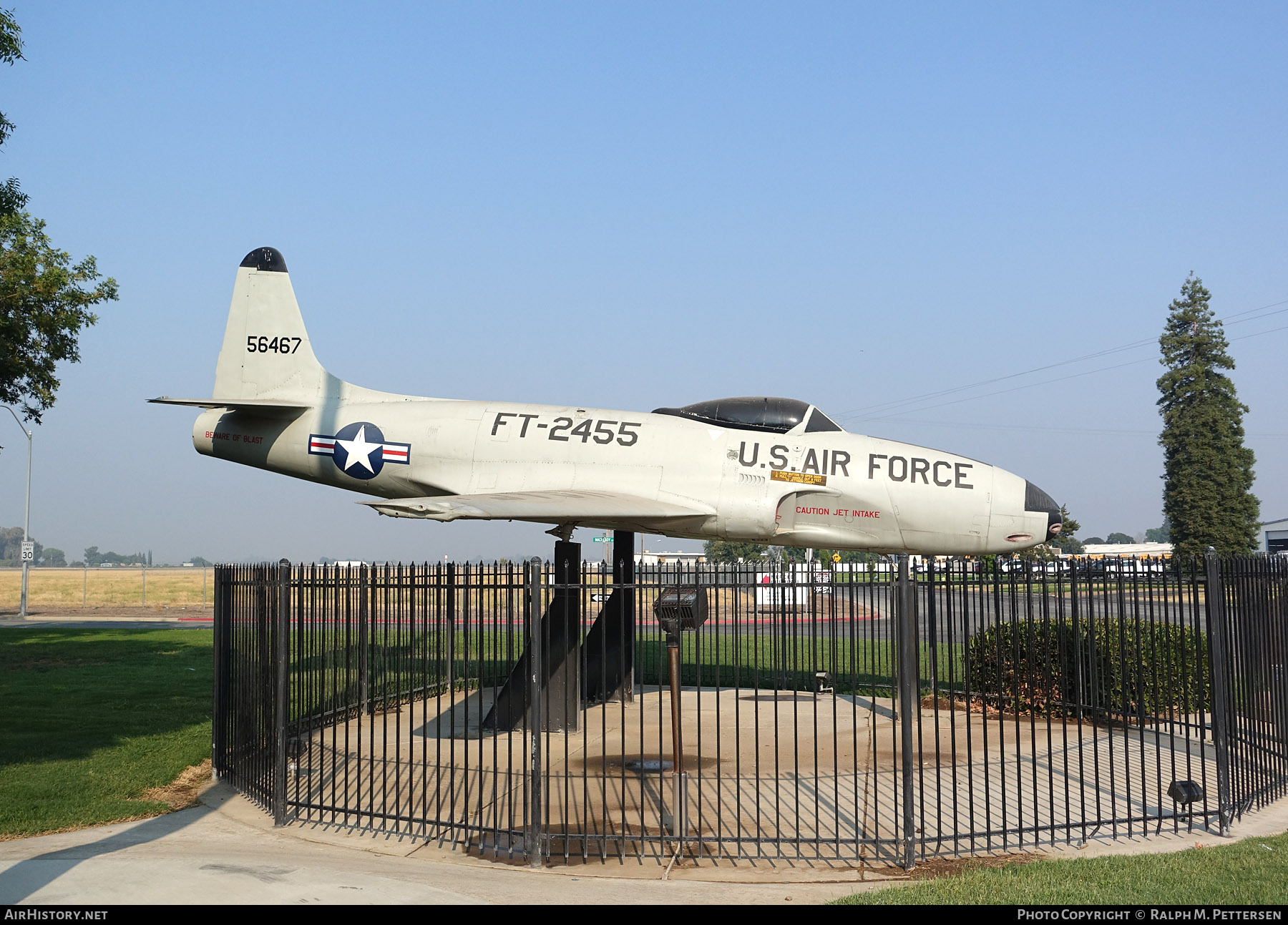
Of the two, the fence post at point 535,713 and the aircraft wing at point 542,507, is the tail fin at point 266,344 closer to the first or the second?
A: the aircraft wing at point 542,507

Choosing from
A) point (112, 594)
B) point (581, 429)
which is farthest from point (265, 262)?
point (112, 594)

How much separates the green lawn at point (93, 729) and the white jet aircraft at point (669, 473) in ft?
14.2

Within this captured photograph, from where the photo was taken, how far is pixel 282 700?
31.9 feet

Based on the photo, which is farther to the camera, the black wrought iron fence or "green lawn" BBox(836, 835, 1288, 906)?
the black wrought iron fence

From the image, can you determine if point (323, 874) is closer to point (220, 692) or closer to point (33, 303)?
point (220, 692)

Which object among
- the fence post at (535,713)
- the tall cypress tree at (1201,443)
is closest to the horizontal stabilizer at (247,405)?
the fence post at (535,713)

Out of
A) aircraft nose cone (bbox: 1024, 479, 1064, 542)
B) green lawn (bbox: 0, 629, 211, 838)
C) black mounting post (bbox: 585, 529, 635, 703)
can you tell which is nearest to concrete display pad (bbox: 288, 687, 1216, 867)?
black mounting post (bbox: 585, 529, 635, 703)

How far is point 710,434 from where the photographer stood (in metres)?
15.3

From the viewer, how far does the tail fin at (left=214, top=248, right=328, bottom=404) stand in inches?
701

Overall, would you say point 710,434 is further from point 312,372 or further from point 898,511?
point 312,372

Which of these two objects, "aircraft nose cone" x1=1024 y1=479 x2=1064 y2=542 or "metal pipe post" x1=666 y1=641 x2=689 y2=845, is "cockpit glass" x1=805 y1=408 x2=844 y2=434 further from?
"metal pipe post" x1=666 y1=641 x2=689 y2=845

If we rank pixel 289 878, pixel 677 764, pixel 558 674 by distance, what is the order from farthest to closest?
pixel 558 674 → pixel 677 764 → pixel 289 878

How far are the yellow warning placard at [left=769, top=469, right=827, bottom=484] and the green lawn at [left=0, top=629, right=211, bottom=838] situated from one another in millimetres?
8688

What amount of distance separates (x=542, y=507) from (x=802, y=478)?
3809 mm
